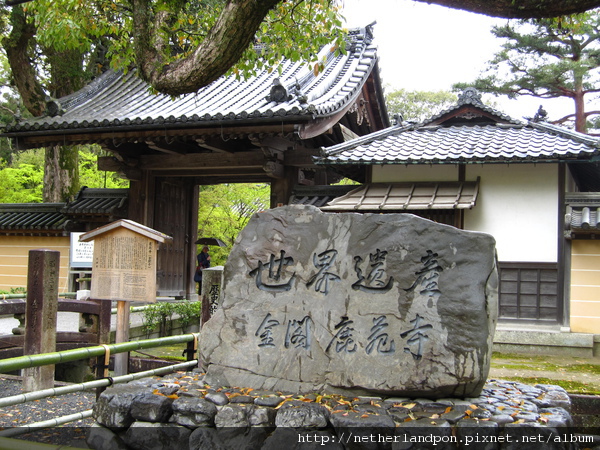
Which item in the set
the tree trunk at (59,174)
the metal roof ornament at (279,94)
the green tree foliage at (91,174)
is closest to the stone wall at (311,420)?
the metal roof ornament at (279,94)

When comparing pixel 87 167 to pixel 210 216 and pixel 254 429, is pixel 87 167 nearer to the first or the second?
pixel 210 216

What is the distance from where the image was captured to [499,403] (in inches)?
185

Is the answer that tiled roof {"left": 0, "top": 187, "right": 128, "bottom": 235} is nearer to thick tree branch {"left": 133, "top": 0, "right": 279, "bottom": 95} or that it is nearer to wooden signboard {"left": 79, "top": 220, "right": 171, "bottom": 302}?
wooden signboard {"left": 79, "top": 220, "right": 171, "bottom": 302}

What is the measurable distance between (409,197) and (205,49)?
19.3ft

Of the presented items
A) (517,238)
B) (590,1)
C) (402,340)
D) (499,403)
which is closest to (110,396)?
(402,340)

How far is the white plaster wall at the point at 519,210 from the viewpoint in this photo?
34.1ft

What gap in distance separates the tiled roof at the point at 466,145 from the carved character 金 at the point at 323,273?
18.4 feet

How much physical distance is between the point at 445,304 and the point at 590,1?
2587mm

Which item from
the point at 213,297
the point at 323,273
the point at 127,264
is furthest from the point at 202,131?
the point at 323,273

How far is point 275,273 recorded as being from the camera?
529cm

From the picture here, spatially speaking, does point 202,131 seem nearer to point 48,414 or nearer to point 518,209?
point 518,209

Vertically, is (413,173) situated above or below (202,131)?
below

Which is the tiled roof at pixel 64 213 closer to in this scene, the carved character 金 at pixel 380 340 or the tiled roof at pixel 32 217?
the tiled roof at pixel 32 217

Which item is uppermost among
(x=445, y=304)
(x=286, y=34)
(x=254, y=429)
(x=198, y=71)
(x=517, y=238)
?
(x=286, y=34)
